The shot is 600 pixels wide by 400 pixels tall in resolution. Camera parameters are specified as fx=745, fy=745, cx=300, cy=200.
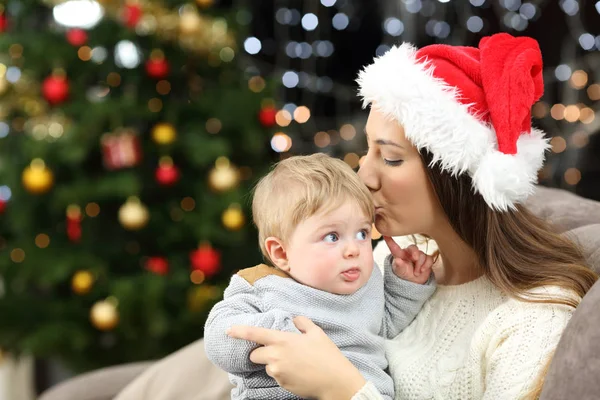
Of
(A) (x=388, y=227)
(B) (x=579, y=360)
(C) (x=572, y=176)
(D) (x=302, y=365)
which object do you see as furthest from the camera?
(C) (x=572, y=176)

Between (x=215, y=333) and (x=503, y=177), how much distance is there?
616 mm

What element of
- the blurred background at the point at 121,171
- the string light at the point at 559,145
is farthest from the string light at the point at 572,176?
the blurred background at the point at 121,171

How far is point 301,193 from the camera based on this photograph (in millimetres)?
1423

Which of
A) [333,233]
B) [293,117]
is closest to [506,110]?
[333,233]

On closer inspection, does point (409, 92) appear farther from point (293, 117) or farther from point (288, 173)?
point (293, 117)

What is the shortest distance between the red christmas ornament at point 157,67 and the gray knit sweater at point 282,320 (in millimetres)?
1962

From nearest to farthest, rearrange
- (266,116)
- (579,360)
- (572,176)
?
(579,360), (266,116), (572,176)

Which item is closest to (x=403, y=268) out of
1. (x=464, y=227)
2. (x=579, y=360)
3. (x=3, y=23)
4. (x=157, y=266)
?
(x=464, y=227)

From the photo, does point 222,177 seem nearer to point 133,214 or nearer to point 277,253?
point 133,214

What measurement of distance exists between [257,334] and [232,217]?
6.38 feet

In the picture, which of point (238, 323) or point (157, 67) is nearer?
point (238, 323)

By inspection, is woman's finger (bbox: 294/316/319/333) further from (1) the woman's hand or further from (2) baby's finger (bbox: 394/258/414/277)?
(2) baby's finger (bbox: 394/258/414/277)

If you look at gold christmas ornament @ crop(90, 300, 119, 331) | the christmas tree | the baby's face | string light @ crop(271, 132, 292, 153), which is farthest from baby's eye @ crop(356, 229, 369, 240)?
string light @ crop(271, 132, 292, 153)

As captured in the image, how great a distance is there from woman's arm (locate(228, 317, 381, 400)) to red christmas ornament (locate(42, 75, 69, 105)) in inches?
83.2
